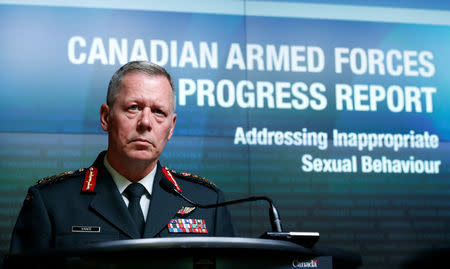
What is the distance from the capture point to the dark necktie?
5.81ft

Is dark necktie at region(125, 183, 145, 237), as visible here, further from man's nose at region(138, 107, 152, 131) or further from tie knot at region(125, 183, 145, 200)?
man's nose at region(138, 107, 152, 131)

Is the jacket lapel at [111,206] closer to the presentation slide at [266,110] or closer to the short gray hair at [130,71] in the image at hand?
the short gray hair at [130,71]

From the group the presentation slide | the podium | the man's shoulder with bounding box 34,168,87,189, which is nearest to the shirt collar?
the man's shoulder with bounding box 34,168,87,189

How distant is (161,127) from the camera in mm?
1909

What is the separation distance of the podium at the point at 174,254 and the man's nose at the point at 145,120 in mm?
845

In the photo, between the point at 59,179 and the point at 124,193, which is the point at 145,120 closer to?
the point at 124,193

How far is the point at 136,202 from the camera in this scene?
5.97 feet

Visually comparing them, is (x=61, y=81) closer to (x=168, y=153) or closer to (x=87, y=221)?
(x=168, y=153)

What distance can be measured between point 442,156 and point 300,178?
0.90 metres

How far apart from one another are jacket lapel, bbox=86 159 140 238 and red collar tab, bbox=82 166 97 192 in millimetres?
20

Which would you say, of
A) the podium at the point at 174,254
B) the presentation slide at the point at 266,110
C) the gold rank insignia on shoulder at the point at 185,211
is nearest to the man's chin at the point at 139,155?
the gold rank insignia on shoulder at the point at 185,211

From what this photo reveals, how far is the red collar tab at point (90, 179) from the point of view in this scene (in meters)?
1.89

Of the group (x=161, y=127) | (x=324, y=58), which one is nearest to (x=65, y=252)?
(x=161, y=127)

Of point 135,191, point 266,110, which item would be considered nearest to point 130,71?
point 135,191
